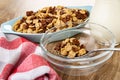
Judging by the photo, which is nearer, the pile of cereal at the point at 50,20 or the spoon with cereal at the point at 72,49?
the spoon with cereal at the point at 72,49

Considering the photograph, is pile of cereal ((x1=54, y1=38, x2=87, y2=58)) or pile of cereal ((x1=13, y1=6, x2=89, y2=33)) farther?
pile of cereal ((x1=13, y1=6, x2=89, y2=33))

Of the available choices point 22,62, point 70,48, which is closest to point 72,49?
point 70,48


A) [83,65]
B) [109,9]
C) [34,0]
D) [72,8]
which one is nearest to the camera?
[83,65]

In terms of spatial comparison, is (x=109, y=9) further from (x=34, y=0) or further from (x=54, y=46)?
(x=34, y=0)

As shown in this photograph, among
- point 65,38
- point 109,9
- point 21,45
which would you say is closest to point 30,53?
point 21,45

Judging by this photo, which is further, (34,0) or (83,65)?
Answer: (34,0)
